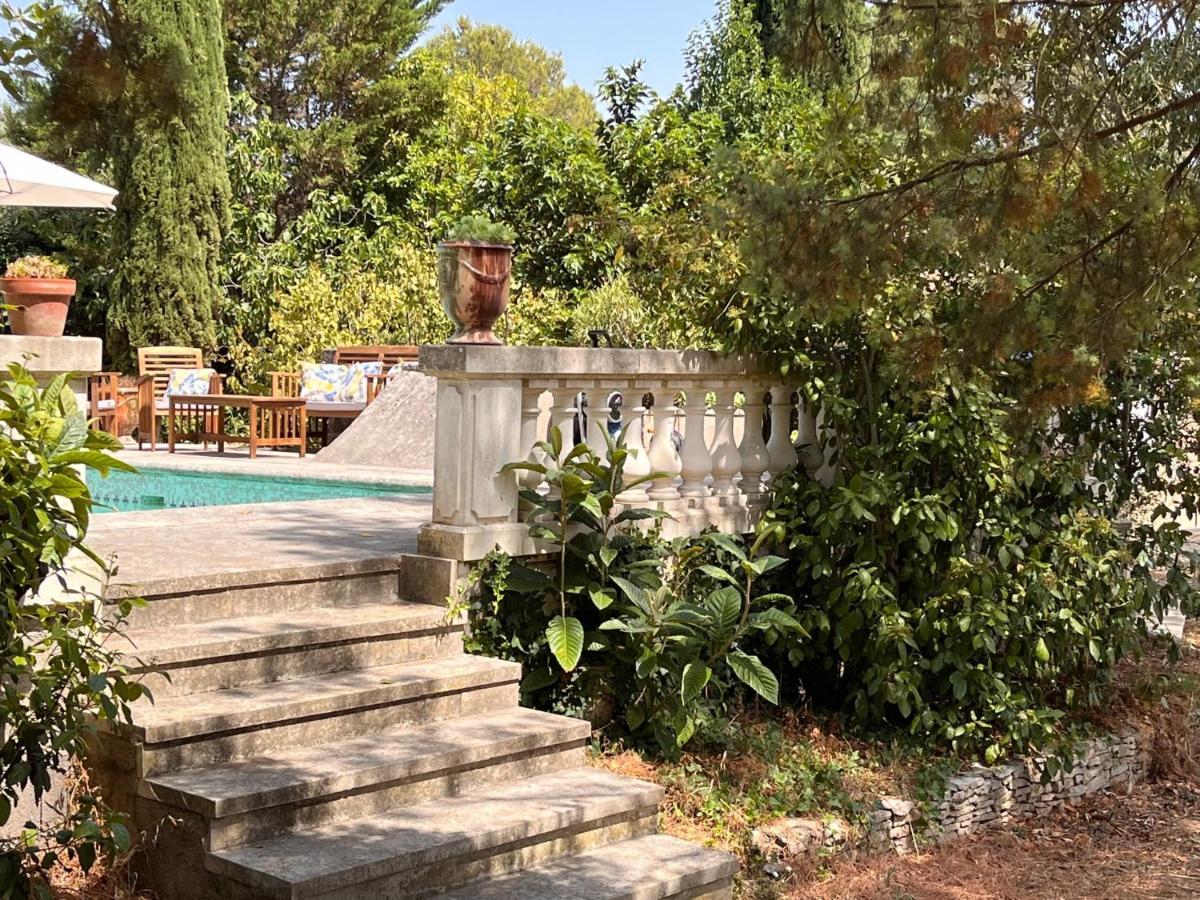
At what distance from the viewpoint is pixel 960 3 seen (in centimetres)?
520

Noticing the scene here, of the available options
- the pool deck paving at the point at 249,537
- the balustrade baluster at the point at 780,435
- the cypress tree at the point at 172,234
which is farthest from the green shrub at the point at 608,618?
the cypress tree at the point at 172,234

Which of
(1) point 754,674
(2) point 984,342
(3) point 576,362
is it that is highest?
(2) point 984,342

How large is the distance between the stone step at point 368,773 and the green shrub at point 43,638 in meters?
0.30

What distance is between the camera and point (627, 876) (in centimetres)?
494

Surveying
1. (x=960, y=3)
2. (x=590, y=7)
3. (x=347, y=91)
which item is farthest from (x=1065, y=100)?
(x=590, y=7)

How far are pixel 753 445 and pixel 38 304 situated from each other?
11.3ft

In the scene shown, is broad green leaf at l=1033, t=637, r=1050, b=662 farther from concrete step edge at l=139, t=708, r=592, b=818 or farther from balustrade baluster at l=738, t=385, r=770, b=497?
concrete step edge at l=139, t=708, r=592, b=818

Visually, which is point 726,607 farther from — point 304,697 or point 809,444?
point 304,697

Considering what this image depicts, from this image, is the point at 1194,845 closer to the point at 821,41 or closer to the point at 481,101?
the point at 821,41

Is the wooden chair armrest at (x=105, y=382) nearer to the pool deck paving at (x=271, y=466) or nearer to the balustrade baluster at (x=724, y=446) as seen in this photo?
the pool deck paving at (x=271, y=466)

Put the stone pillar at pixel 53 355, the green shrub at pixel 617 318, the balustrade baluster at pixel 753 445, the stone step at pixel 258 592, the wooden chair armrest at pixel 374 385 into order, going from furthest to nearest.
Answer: the wooden chair armrest at pixel 374 385 → the green shrub at pixel 617 318 → the balustrade baluster at pixel 753 445 → the stone step at pixel 258 592 → the stone pillar at pixel 53 355

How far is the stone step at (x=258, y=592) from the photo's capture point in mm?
5289

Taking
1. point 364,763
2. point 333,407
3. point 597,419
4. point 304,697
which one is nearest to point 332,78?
point 333,407

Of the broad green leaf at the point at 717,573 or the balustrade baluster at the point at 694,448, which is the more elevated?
the balustrade baluster at the point at 694,448
